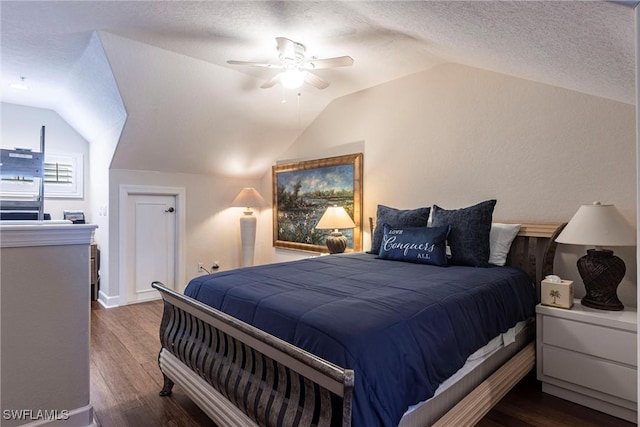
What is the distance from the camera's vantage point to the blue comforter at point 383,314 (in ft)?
4.09

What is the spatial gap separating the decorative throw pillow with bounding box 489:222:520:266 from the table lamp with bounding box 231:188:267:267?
10.4 feet

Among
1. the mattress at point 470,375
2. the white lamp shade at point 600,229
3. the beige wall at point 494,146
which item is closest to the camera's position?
the mattress at point 470,375

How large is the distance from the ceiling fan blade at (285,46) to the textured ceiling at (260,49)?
234mm

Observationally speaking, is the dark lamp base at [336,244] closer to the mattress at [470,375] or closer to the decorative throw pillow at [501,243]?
the decorative throw pillow at [501,243]

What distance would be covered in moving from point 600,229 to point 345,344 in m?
1.98

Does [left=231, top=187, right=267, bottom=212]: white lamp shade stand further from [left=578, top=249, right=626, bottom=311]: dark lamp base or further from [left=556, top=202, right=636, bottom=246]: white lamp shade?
[left=578, top=249, right=626, bottom=311]: dark lamp base

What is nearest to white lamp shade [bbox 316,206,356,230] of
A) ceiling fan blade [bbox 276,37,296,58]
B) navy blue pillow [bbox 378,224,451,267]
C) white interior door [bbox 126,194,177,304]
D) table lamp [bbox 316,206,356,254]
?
table lamp [bbox 316,206,356,254]

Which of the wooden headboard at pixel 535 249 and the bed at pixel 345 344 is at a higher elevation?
the wooden headboard at pixel 535 249

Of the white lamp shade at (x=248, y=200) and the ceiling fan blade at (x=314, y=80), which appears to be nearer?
the ceiling fan blade at (x=314, y=80)

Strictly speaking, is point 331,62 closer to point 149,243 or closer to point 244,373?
point 244,373

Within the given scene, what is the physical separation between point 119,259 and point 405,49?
4.05m

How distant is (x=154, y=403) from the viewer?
6.86 feet

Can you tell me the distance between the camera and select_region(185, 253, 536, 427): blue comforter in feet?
4.09

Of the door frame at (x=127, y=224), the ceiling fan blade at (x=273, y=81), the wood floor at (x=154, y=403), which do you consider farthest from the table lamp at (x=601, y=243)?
the door frame at (x=127, y=224)
